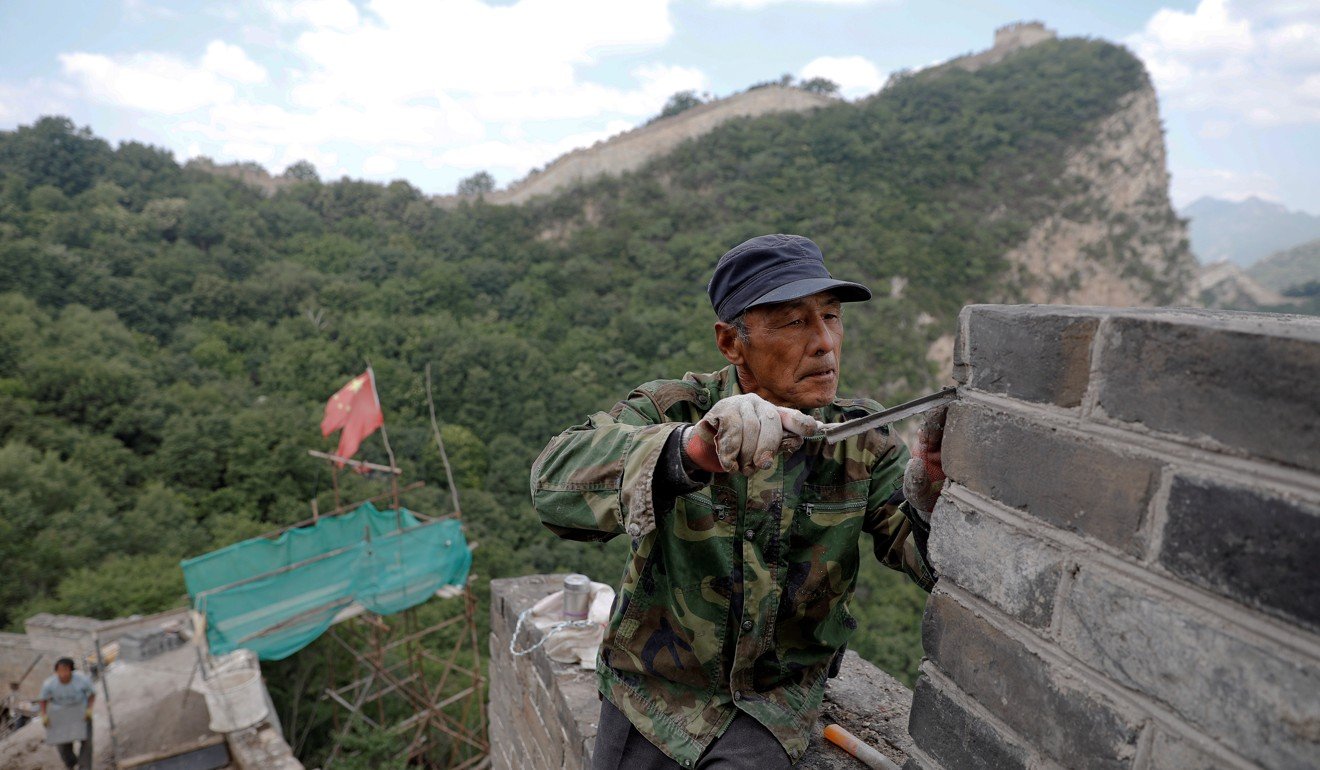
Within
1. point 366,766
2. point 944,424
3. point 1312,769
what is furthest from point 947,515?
point 366,766

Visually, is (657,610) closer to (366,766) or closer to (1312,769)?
(1312,769)

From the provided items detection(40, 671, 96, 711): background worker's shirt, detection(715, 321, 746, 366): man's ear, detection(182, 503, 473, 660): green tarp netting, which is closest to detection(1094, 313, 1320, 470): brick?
detection(715, 321, 746, 366): man's ear

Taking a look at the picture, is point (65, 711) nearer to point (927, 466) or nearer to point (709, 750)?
point (709, 750)

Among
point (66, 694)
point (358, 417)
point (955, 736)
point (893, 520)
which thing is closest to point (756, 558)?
point (893, 520)

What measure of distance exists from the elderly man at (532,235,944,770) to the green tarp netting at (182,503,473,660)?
8.01 metres

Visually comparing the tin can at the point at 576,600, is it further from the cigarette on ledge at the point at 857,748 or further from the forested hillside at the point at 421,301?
the forested hillside at the point at 421,301

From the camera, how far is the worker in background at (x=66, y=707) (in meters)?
7.04

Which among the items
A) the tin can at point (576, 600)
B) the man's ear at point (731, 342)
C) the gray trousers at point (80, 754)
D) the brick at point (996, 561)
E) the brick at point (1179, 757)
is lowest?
the gray trousers at point (80, 754)

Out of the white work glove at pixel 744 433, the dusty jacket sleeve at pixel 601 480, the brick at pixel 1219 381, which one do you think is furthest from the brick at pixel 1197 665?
the dusty jacket sleeve at pixel 601 480

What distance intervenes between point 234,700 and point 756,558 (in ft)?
29.4

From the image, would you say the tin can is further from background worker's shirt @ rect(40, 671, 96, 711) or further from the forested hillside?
the forested hillside

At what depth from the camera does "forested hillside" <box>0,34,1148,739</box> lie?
669 inches

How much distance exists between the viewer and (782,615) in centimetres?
185

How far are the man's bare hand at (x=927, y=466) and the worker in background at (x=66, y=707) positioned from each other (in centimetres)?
876
